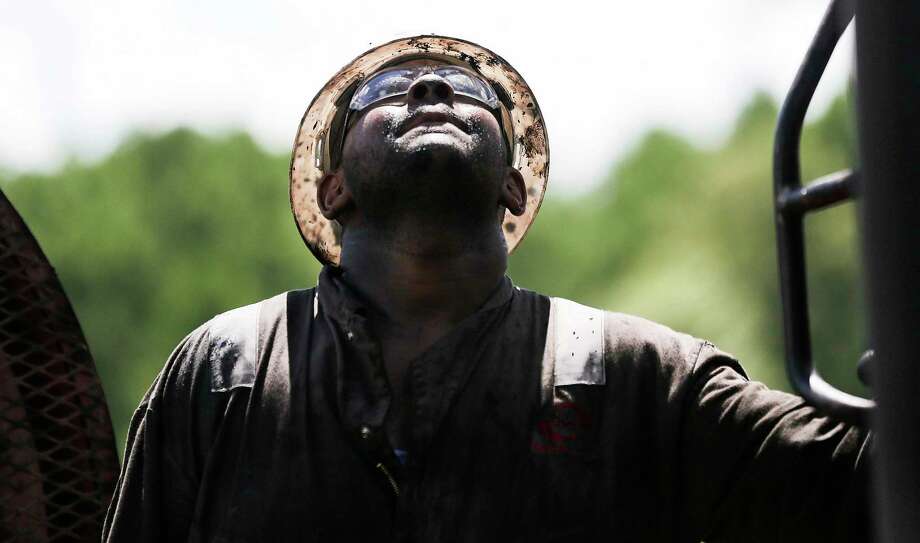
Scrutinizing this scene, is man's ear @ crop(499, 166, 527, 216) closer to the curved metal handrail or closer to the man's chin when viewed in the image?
the man's chin

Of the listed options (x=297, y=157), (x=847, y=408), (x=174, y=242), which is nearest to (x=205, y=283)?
(x=174, y=242)

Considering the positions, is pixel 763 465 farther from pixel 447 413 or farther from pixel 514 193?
pixel 514 193

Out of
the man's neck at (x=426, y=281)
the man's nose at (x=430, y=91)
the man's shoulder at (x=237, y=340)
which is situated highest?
the man's nose at (x=430, y=91)

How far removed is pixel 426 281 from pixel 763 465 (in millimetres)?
971

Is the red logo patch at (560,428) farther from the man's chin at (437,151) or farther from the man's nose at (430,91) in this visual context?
the man's nose at (430,91)

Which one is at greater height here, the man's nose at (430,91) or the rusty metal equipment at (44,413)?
the man's nose at (430,91)

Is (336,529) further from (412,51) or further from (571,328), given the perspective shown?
(412,51)

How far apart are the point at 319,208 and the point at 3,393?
103cm

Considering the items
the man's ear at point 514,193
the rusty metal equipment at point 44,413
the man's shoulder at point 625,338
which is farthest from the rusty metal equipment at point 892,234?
the rusty metal equipment at point 44,413

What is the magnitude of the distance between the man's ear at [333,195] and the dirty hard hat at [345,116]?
117 millimetres

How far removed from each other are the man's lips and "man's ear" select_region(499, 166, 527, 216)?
26cm

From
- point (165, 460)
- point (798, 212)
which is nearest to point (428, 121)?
point (165, 460)

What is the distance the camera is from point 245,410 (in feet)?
12.2

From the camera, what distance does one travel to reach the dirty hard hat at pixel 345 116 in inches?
174
